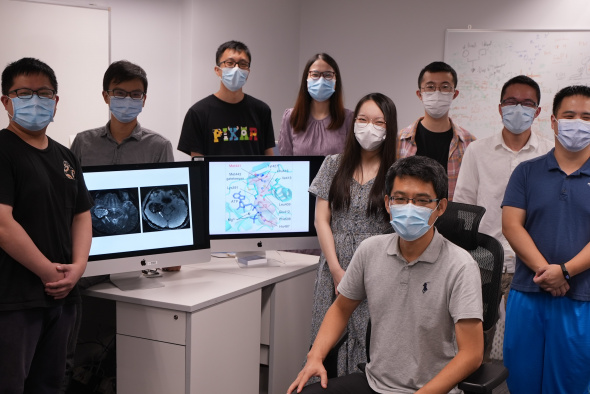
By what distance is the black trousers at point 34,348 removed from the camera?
204 centimetres

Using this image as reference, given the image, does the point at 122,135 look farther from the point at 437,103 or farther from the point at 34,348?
the point at 437,103

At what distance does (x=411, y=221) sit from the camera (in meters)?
1.97

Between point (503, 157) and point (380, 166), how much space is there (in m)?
0.66

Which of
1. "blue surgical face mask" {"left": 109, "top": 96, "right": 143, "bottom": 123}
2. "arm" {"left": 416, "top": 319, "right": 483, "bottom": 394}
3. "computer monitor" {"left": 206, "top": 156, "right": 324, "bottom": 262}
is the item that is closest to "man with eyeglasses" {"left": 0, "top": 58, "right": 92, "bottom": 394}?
"blue surgical face mask" {"left": 109, "top": 96, "right": 143, "bottom": 123}

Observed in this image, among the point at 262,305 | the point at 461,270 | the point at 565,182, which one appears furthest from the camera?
the point at 262,305

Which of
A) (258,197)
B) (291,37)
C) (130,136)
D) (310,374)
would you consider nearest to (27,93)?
(130,136)

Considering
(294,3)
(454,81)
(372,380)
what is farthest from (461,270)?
(294,3)

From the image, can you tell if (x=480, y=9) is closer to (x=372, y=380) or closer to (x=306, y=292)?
(x=306, y=292)

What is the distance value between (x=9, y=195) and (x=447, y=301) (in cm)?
139

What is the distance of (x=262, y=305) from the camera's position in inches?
117

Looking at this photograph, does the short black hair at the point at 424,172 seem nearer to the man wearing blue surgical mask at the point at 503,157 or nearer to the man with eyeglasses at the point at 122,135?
the man wearing blue surgical mask at the point at 503,157

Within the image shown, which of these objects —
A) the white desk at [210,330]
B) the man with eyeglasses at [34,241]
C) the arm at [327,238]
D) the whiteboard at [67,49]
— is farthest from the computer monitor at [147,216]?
the whiteboard at [67,49]

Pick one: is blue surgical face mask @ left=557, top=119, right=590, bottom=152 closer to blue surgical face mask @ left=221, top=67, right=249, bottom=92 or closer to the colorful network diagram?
the colorful network diagram

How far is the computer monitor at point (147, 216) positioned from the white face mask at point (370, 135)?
26.5 inches
